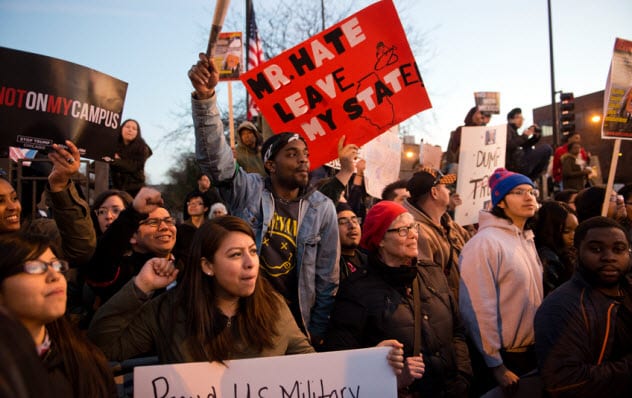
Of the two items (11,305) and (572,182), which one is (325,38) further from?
(572,182)

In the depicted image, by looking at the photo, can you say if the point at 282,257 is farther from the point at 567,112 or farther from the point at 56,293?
the point at 567,112

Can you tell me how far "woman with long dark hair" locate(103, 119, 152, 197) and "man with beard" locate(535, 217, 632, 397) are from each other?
17.6 feet

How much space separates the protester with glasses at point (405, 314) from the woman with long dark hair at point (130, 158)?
14.4 feet

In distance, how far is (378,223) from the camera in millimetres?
3594

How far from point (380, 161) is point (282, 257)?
305 centimetres

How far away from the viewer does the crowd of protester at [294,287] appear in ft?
8.16

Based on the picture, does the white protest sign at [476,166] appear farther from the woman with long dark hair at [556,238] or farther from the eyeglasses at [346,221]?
the eyeglasses at [346,221]

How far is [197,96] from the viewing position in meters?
2.89

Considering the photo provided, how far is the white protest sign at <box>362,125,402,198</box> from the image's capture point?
6078 millimetres

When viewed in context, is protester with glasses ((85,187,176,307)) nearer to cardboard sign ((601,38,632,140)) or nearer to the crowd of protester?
the crowd of protester

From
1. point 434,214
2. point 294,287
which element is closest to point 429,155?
point 434,214

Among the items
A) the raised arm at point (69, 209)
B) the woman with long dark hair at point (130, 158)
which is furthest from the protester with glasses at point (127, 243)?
the woman with long dark hair at point (130, 158)

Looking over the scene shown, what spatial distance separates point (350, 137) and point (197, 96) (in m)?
1.79

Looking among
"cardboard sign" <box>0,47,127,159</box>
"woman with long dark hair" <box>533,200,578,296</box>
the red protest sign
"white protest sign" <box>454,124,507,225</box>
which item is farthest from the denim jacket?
"white protest sign" <box>454,124,507,225</box>
